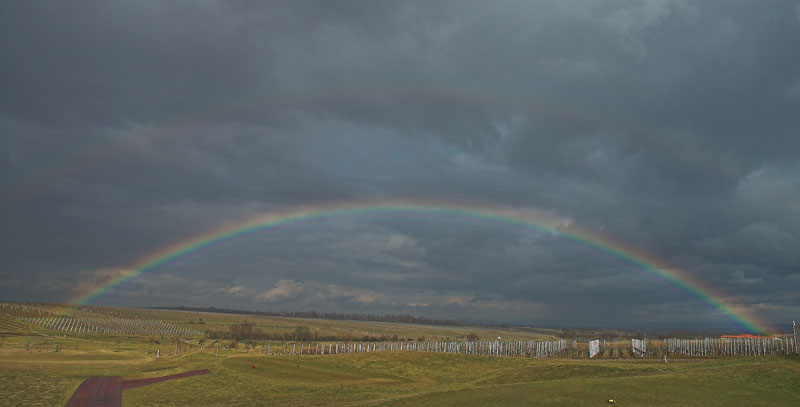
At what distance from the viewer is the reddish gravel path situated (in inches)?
1508

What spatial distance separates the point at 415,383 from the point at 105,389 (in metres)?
28.5

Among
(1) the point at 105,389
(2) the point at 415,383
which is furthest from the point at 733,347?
(1) the point at 105,389

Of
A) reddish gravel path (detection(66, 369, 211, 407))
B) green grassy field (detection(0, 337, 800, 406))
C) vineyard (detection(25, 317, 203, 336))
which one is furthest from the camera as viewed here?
vineyard (detection(25, 317, 203, 336))

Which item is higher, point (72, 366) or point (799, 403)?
point (799, 403)

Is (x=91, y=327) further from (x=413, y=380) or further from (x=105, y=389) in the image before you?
(x=413, y=380)

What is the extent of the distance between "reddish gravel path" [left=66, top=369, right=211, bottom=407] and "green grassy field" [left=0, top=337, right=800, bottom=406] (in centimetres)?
103

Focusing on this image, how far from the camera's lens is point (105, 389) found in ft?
150

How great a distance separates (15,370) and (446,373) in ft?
156

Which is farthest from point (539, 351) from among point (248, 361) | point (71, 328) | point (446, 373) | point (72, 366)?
point (71, 328)

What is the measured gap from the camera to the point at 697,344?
3829 inches

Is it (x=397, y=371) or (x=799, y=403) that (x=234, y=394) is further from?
(x=799, y=403)

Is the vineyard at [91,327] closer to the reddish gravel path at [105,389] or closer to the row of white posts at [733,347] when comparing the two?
the reddish gravel path at [105,389]

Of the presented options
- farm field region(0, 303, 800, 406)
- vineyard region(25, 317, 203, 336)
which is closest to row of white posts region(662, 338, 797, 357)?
farm field region(0, 303, 800, 406)

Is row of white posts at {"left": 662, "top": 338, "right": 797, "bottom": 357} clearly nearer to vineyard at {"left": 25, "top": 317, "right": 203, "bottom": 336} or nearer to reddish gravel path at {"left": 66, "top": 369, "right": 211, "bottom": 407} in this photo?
reddish gravel path at {"left": 66, "top": 369, "right": 211, "bottom": 407}
